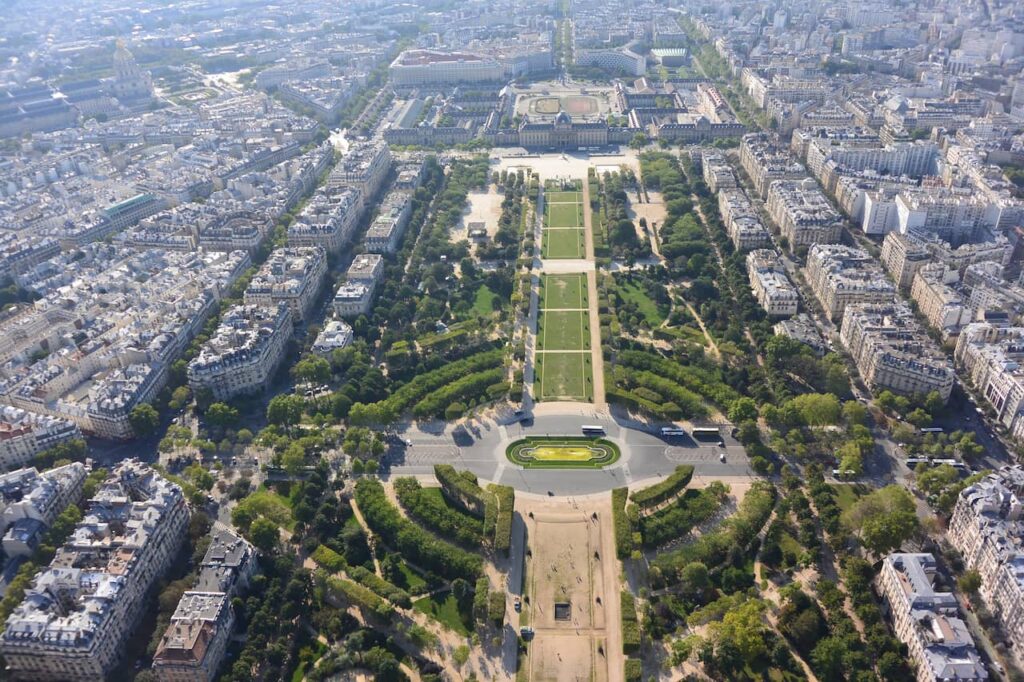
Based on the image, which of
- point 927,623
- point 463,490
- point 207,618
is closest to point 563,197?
point 463,490

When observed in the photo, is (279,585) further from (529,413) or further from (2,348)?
(2,348)

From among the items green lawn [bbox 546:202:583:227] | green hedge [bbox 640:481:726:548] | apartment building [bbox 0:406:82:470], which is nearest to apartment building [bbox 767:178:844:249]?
green lawn [bbox 546:202:583:227]

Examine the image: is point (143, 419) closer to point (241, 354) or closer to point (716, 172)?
point (241, 354)

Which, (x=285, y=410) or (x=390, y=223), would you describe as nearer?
(x=285, y=410)

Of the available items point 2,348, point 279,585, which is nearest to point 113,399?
point 2,348

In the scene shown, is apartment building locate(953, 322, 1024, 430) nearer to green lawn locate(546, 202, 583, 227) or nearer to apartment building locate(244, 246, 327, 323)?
green lawn locate(546, 202, 583, 227)
